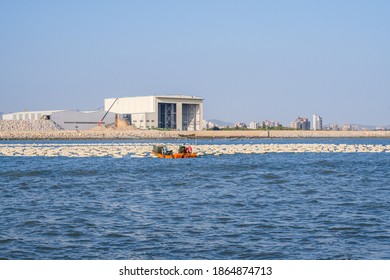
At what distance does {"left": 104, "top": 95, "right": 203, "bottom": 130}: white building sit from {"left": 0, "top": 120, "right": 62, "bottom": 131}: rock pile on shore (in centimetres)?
1800

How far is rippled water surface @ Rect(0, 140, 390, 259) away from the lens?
35.6 ft

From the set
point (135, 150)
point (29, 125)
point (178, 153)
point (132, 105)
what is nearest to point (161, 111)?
point (132, 105)

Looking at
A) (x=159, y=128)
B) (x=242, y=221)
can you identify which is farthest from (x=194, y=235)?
(x=159, y=128)

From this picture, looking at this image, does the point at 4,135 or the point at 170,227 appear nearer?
the point at 170,227

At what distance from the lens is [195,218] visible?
14227mm

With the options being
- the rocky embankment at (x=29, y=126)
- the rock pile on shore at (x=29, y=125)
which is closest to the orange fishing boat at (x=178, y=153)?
the rocky embankment at (x=29, y=126)

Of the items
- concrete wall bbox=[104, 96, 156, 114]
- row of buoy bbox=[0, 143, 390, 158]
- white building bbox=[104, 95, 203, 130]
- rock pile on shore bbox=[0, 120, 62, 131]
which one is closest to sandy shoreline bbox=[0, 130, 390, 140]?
rock pile on shore bbox=[0, 120, 62, 131]

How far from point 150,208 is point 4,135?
344 feet

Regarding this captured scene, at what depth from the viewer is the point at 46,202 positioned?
687 inches

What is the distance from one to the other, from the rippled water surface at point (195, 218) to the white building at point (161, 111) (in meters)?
117

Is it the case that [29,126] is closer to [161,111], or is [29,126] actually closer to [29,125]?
[29,125]

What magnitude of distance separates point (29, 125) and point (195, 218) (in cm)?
12341
